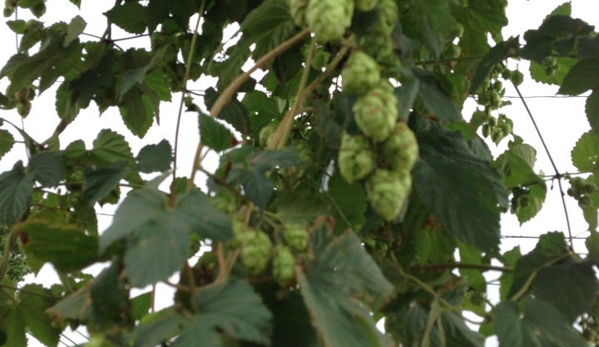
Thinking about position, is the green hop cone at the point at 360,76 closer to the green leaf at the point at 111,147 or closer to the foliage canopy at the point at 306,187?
the foliage canopy at the point at 306,187

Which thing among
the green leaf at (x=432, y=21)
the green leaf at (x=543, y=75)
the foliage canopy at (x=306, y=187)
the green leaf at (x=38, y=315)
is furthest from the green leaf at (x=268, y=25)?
the green leaf at (x=543, y=75)

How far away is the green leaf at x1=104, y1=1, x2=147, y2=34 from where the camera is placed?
1.67 m

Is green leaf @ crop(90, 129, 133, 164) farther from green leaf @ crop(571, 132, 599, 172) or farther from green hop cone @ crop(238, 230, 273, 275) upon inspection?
green leaf @ crop(571, 132, 599, 172)

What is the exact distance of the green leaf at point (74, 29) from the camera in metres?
1.64

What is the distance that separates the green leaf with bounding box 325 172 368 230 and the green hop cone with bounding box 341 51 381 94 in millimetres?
236

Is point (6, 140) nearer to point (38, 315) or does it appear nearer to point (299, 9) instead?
point (38, 315)

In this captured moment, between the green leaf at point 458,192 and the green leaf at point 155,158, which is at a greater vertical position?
the green leaf at point 155,158

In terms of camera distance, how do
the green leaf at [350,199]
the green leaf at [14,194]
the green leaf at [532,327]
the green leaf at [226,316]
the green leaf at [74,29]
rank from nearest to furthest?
the green leaf at [226,316] → the green leaf at [532,327] → the green leaf at [350,199] → the green leaf at [14,194] → the green leaf at [74,29]

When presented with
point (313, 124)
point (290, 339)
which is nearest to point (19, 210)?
point (313, 124)

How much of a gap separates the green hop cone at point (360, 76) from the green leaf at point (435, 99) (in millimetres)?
158

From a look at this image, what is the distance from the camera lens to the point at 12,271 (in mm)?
2834

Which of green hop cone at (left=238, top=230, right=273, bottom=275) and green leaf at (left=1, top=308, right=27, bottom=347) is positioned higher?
green leaf at (left=1, top=308, right=27, bottom=347)

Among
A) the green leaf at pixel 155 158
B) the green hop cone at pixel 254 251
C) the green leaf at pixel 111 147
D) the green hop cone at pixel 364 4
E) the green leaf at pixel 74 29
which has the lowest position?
the green hop cone at pixel 254 251

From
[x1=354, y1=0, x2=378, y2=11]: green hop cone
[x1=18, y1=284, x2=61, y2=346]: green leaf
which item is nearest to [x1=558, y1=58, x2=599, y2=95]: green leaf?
[x1=354, y1=0, x2=378, y2=11]: green hop cone
